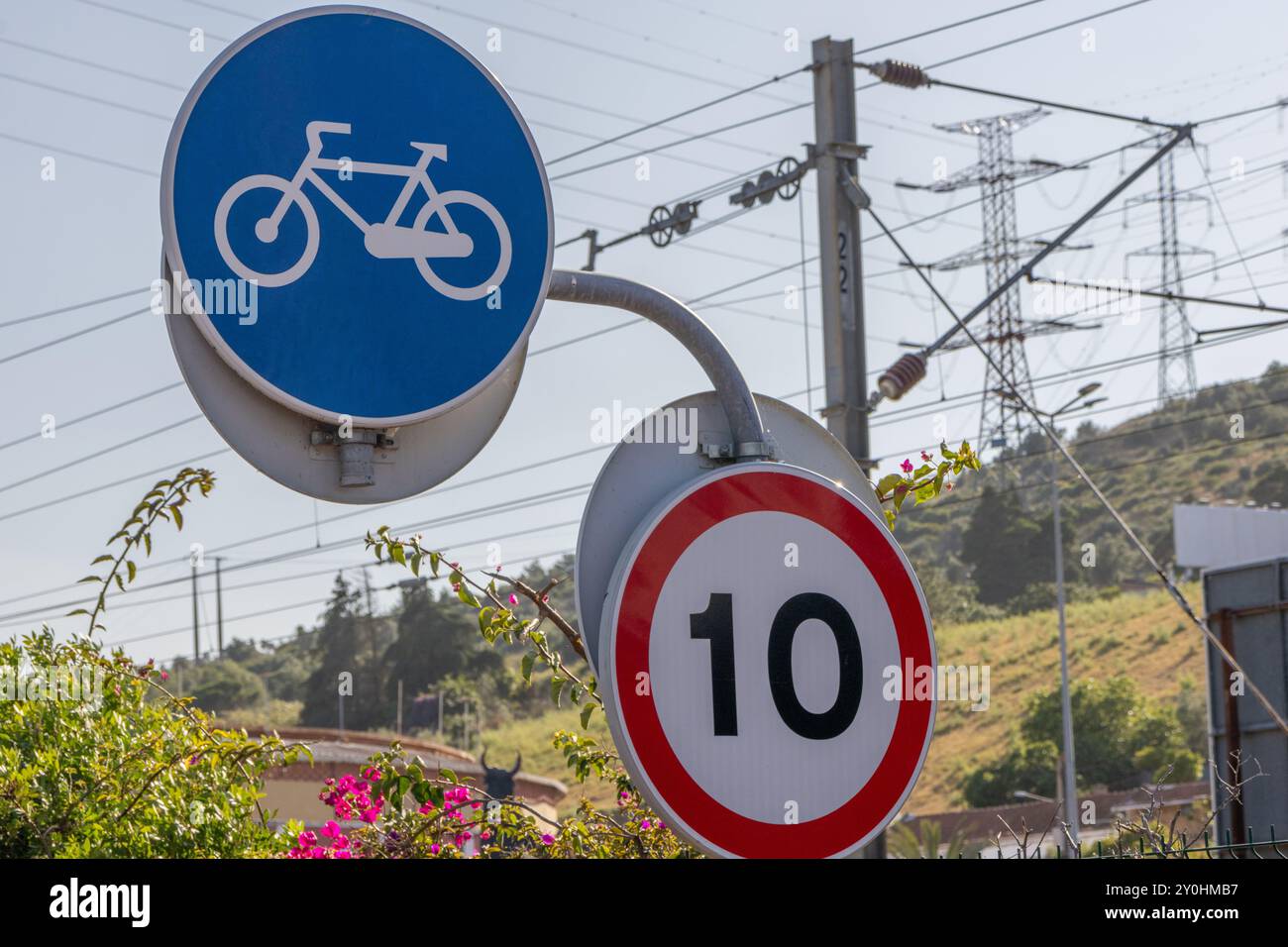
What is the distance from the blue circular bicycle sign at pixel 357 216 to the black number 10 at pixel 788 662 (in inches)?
22.3

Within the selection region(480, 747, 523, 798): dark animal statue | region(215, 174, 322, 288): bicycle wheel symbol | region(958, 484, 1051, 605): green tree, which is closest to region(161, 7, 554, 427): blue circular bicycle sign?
region(215, 174, 322, 288): bicycle wheel symbol

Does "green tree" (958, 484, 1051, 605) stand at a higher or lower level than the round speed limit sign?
higher

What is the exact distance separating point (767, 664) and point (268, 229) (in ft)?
3.50

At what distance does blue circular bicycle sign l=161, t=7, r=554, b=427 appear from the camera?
7.89 ft

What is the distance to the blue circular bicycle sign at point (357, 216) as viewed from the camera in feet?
7.89

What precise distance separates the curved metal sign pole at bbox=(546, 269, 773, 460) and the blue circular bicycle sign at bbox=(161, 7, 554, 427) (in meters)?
0.13

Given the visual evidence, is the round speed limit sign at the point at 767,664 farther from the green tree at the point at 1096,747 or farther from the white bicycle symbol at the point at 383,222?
the green tree at the point at 1096,747

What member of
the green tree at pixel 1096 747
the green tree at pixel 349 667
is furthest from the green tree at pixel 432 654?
the green tree at pixel 1096 747

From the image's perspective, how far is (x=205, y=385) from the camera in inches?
93.6

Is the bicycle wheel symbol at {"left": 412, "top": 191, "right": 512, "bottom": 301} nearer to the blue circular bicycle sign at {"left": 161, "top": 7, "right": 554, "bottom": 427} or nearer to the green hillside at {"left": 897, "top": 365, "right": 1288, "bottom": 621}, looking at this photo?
the blue circular bicycle sign at {"left": 161, "top": 7, "right": 554, "bottom": 427}

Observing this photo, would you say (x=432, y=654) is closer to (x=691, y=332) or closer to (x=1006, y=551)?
(x=1006, y=551)
